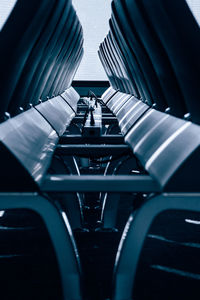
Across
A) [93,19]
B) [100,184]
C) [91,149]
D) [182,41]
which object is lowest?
[100,184]

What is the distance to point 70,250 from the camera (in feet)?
4.26

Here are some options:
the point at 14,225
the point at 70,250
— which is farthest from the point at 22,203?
the point at 14,225

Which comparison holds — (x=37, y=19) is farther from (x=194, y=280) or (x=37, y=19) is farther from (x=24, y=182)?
(x=194, y=280)

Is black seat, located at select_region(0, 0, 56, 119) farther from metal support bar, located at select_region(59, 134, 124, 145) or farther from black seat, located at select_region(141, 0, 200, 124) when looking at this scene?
metal support bar, located at select_region(59, 134, 124, 145)

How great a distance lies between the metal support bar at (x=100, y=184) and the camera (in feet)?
4.08

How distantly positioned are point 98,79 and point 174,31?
Result: 10.5m

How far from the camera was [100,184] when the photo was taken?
50.1 inches

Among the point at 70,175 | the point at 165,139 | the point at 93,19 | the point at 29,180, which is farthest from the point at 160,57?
the point at 93,19

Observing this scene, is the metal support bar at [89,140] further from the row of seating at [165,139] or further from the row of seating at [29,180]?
the row of seating at [165,139]

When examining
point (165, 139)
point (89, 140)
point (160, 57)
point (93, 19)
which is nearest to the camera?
point (165, 139)

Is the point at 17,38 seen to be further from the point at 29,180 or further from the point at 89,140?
the point at 89,140

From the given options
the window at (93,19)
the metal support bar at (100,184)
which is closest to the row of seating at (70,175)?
the metal support bar at (100,184)

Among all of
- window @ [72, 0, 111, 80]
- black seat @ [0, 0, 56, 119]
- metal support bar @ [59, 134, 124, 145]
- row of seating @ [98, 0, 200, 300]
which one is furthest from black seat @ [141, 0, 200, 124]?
window @ [72, 0, 111, 80]

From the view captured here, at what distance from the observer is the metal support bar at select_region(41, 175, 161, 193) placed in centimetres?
124
